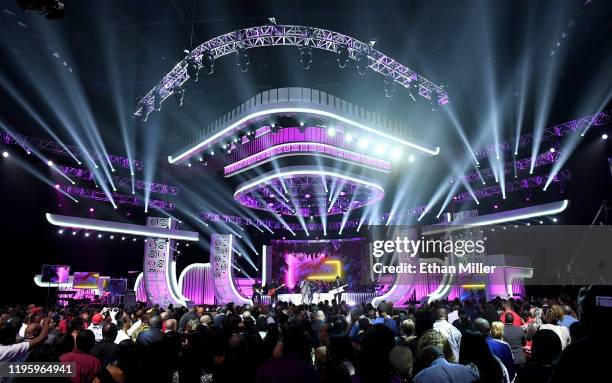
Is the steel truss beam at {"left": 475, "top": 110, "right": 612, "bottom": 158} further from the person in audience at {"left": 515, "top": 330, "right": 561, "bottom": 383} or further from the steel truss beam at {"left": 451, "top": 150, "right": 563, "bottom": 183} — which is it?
the person in audience at {"left": 515, "top": 330, "right": 561, "bottom": 383}

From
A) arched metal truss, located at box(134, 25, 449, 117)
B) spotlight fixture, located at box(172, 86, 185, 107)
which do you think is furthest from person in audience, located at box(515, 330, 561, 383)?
spotlight fixture, located at box(172, 86, 185, 107)

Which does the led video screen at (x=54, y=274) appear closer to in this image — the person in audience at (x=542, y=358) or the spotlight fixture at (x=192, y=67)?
the spotlight fixture at (x=192, y=67)

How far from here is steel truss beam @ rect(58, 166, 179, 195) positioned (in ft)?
58.7

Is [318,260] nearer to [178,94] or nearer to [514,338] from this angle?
[178,94]

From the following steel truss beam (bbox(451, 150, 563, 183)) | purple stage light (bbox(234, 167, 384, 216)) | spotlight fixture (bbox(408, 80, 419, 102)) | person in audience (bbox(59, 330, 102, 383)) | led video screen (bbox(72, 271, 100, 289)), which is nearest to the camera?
person in audience (bbox(59, 330, 102, 383))

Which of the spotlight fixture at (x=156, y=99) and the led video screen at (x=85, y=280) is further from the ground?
the spotlight fixture at (x=156, y=99)

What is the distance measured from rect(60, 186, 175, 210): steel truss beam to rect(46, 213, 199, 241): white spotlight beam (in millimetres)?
2352

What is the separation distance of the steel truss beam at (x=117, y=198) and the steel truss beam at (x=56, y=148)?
7.02 feet

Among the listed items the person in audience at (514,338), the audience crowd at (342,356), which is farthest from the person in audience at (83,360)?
the person in audience at (514,338)

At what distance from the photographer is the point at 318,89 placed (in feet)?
51.9

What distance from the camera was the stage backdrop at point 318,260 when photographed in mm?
26891

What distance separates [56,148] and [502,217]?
19589 millimetres

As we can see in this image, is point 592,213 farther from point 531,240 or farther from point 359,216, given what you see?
point 359,216

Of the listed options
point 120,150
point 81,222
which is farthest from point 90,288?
point 120,150
